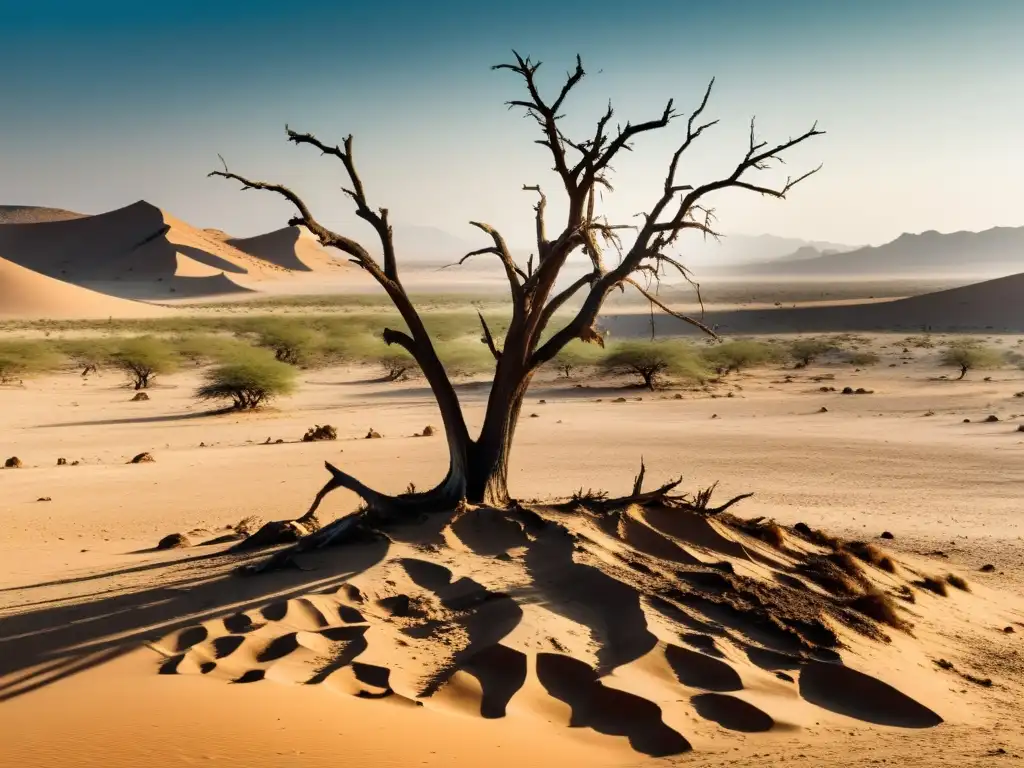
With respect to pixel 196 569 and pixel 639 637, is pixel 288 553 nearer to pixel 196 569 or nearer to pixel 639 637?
pixel 196 569

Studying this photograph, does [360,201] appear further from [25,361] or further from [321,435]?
[25,361]

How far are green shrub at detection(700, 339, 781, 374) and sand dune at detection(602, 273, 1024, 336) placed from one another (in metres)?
18.3

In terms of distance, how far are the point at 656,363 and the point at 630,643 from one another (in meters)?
26.5

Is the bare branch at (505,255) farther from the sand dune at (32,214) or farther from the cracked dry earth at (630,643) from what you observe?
the sand dune at (32,214)

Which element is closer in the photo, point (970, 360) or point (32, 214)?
point (970, 360)

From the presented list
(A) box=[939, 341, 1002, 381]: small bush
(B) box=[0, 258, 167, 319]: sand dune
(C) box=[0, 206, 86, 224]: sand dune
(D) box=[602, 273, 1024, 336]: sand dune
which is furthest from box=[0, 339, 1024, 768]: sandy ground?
(C) box=[0, 206, 86, 224]: sand dune

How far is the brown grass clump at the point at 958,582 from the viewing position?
27.5ft

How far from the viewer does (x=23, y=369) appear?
109 feet

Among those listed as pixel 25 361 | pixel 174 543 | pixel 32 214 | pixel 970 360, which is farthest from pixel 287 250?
A: pixel 174 543

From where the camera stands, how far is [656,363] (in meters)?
31.7

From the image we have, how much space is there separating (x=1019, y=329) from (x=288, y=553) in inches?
2326

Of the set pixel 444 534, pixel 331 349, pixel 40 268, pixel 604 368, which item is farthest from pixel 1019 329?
pixel 40 268

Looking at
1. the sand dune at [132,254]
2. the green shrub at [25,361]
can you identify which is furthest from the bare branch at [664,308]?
the sand dune at [132,254]

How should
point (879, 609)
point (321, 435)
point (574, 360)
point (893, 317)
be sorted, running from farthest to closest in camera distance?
point (893, 317)
point (574, 360)
point (321, 435)
point (879, 609)
